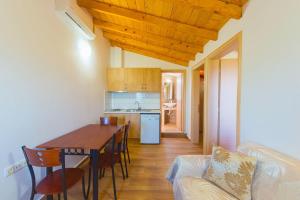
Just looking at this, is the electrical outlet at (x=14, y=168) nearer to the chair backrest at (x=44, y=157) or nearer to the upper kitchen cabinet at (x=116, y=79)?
the chair backrest at (x=44, y=157)

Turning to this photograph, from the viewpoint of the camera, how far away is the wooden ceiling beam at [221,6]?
2.23 m

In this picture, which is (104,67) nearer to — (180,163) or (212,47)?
(212,47)

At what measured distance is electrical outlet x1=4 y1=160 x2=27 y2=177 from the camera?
1.76 m

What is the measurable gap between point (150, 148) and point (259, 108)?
124 inches

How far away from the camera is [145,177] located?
2.96 m

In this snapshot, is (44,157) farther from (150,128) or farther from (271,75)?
(150,128)

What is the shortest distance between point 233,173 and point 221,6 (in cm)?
192

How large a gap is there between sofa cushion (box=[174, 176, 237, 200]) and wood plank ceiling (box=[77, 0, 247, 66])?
205 centimetres

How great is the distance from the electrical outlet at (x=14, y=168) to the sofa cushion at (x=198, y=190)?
1.68m

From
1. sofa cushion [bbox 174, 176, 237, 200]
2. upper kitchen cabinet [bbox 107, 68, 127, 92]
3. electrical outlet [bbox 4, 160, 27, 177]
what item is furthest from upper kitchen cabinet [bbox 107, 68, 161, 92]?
sofa cushion [bbox 174, 176, 237, 200]

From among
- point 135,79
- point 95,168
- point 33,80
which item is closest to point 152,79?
point 135,79

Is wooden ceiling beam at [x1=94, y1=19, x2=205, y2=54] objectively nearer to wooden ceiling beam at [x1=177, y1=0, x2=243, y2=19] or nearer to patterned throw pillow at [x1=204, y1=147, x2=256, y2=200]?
wooden ceiling beam at [x1=177, y1=0, x2=243, y2=19]

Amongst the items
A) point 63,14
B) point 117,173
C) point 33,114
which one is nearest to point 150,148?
point 117,173

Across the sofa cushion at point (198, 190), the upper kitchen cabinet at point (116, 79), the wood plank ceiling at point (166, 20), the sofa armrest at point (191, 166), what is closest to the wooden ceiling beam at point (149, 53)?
the wood plank ceiling at point (166, 20)
